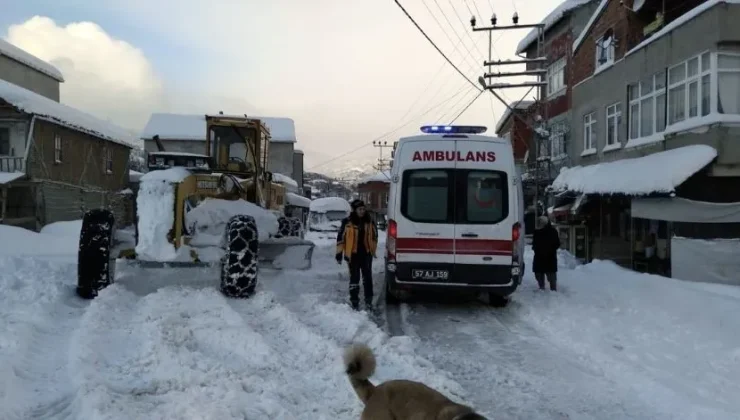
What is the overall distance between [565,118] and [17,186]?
79.1ft

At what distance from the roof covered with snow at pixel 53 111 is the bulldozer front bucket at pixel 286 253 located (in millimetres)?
17468

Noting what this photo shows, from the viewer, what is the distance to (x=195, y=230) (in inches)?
427

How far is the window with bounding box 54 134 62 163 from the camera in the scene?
2730 centimetres

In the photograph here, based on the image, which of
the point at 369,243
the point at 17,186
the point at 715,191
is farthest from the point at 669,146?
the point at 17,186

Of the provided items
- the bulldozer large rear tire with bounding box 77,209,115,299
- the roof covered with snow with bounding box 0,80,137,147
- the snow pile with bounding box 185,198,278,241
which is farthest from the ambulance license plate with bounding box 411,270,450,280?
the roof covered with snow with bounding box 0,80,137,147

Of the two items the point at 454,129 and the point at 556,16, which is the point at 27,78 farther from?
the point at 454,129

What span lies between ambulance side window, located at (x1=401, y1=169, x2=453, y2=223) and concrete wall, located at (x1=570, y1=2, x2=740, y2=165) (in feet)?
24.8

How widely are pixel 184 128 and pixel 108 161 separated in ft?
56.4

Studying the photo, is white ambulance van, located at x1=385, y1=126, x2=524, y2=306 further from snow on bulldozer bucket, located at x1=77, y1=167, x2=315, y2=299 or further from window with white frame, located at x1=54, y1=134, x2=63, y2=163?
window with white frame, located at x1=54, y1=134, x2=63, y2=163

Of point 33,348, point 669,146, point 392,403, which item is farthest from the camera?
point 669,146

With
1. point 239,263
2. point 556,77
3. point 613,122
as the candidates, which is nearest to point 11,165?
point 239,263

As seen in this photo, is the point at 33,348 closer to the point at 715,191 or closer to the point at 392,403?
the point at 392,403

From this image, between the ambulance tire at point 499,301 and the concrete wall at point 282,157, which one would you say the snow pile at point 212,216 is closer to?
the ambulance tire at point 499,301

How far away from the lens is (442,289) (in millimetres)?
9719
